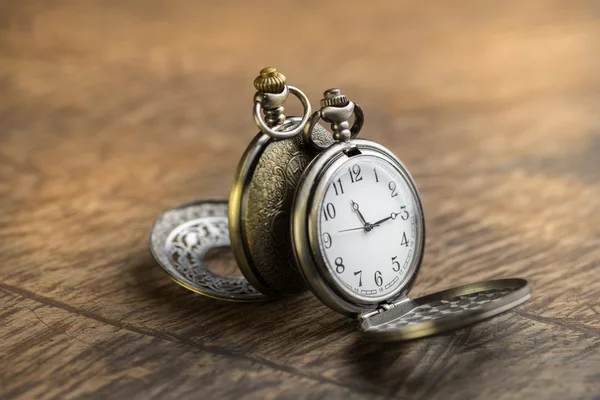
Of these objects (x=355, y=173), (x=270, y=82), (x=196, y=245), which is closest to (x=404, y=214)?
(x=355, y=173)

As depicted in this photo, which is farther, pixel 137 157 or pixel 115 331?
pixel 137 157

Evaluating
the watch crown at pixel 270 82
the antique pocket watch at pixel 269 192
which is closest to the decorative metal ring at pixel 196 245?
the antique pocket watch at pixel 269 192

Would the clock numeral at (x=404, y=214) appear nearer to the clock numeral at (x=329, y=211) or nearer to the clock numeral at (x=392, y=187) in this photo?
the clock numeral at (x=392, y=187)

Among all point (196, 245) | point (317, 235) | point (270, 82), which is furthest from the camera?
point (196, 245)

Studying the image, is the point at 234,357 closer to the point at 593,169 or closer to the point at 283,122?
the point at 283,122

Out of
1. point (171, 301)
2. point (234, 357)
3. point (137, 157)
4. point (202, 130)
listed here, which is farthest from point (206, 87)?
point (234, 357)

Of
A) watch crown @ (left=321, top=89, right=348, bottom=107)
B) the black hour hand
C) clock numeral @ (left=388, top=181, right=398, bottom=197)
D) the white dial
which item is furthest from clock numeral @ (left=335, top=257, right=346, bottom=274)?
watch crown @ (left=321, top=89, right=348, bottom=107)

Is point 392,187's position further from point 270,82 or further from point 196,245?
point 196,245
